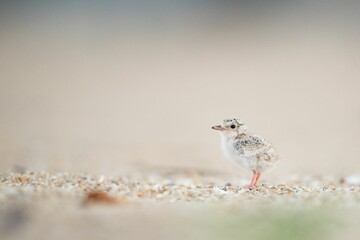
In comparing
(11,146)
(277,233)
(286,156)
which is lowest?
(277,233)

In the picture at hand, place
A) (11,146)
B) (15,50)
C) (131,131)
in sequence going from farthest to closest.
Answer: (15,50) → (131,131) → (11,146)

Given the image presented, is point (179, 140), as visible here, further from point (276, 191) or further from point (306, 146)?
point (276, 191)

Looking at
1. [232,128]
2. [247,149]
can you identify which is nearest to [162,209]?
[247,149]

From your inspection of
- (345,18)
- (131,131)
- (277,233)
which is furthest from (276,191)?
(345,18)

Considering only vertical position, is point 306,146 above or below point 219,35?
below

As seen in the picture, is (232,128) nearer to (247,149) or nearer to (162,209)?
(247,149)

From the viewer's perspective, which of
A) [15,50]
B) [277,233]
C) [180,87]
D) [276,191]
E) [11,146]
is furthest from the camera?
[15,50]
